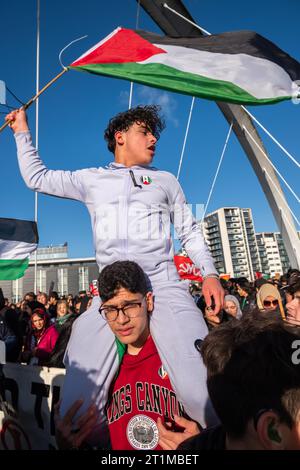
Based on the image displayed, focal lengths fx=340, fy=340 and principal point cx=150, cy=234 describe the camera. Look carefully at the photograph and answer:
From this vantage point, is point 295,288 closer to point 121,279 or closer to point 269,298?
point 269,298

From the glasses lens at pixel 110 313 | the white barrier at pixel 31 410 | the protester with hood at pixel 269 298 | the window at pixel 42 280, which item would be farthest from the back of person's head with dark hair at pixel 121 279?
the window at pixel 42 280

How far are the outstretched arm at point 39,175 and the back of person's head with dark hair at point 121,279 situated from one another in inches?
22.9

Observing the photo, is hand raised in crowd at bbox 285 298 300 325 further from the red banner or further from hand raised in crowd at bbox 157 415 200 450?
the red banner

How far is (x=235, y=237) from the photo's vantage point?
472ft

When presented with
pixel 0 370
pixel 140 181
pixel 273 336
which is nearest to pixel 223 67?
pixel 140 181

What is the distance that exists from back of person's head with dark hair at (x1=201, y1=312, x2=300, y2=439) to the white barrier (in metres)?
1.48

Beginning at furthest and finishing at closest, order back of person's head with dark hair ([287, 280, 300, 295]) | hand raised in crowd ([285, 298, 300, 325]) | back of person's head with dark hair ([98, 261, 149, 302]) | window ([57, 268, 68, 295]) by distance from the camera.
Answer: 1. window ([57, 268, 68, 295])
2. back of person's head with dark hair ([287, 280, 300, 295])
3. hand raised in crowd ([285, 298, 300, 325])
4. back of person's head with dark hair ([98, 261, 149, 302])

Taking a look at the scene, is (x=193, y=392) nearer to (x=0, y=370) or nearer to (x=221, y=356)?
(x=221, y=356)

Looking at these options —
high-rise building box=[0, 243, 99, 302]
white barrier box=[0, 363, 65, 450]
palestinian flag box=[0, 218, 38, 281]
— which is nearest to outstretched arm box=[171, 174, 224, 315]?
white barrier box=[0, 363, 65, 450]

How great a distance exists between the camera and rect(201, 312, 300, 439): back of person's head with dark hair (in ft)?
3.35

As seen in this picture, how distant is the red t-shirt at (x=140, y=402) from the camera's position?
169 cm

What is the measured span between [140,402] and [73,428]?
35 cm

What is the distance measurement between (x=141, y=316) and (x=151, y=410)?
468 mm

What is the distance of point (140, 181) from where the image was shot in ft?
6.53
